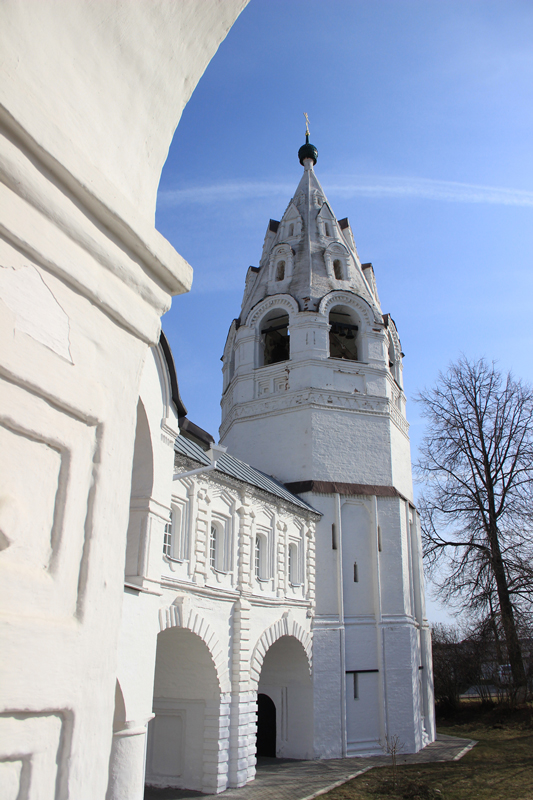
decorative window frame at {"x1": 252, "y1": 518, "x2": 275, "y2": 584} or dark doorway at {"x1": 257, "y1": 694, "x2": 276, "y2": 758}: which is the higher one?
decorative window frame at {"x1": 252, "y1": 518, "x2": 275, "y2": 584}

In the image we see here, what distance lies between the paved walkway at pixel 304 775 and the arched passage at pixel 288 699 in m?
0.45

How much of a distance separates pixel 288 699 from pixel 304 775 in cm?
238

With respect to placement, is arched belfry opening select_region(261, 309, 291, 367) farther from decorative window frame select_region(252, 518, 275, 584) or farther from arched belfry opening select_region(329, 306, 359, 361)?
decorative window frame select_region(252, 518, 275, 584)

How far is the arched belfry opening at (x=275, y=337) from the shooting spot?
851 inches

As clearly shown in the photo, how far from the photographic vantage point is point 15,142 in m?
1.76

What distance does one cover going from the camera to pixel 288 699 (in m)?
16.0

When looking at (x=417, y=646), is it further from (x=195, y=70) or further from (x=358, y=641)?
(x=195, y=70)

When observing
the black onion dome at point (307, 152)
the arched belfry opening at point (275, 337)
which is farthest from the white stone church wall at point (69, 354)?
the black onion dome at point (307, 152)

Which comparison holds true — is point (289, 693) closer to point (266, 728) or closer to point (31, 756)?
point (266, 728)

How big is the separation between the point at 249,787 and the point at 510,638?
1160 centimetres

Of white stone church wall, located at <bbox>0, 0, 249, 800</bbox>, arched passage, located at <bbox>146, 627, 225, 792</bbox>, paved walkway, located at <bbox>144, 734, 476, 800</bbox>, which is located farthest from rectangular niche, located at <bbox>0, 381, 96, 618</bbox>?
paved walkway, located at <bbox>144, 734, 476, 800</bbox>

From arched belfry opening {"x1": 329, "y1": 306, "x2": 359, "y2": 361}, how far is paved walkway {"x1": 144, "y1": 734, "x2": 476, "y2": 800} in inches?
468

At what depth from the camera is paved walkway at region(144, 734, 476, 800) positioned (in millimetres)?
11688

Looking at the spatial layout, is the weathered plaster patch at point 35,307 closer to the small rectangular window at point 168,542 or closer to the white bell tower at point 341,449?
the small rectangular window at point 168,542
